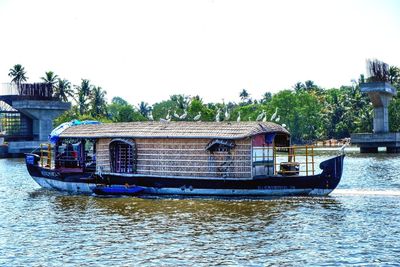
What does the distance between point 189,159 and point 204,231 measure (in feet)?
30.2

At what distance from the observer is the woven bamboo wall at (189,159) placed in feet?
97.2

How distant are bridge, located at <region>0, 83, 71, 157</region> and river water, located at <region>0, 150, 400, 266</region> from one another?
44.7m

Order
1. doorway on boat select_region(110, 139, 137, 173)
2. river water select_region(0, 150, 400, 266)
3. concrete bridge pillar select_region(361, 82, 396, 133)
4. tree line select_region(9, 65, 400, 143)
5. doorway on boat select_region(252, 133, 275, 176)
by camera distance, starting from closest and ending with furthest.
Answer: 1. river water select_region(0, 150, 400, 266)
2. doorway on boat select_region(252, 133, 275, 176)
3. doorway on boat select_region(110, 139, 137, 173)
4. concrete bridge pillar select_region(361, 82, 396, 133)
5. tree line select_region(9, 65, 400, 143)

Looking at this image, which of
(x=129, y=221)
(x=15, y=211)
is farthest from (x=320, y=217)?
(x=15, y=211)

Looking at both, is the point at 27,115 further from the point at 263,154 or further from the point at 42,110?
the point at 263,154

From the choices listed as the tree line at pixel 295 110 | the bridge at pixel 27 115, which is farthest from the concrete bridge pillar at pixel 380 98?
the bridge at pixel 27 115

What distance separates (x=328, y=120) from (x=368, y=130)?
15.9m

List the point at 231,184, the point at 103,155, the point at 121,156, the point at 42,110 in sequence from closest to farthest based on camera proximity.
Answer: the point at 231,184
the point at 121,156
the point at 103,155
the point at 42,110

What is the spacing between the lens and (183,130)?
1208 inches

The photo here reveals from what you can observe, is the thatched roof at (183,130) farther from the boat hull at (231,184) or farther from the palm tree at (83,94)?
the palm tree at (83,94)

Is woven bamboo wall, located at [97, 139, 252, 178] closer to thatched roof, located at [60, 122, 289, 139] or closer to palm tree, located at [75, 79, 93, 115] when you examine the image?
thatched roof, located at [60, 122, 289, 139]

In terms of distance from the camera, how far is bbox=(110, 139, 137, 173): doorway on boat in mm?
32500

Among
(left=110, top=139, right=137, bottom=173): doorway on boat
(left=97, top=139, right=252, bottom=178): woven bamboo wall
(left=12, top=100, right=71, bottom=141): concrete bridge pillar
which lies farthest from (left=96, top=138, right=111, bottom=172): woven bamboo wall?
(left=12, top=100, right=71, bottom=141): concrete bridge pillar

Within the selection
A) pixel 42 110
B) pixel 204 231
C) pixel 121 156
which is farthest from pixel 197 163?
pixel 42 110
